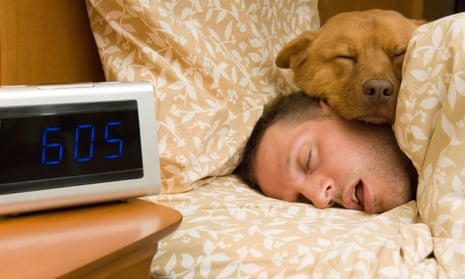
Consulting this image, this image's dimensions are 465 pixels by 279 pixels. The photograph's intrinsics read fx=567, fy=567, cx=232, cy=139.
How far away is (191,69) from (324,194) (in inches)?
15.9

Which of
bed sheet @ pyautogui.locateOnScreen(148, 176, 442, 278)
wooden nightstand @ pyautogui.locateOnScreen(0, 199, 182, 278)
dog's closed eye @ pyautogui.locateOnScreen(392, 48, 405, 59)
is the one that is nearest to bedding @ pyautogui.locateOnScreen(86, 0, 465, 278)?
bed sheet @ pyautogui.locateOnScreen(148, 176, 442, 278)

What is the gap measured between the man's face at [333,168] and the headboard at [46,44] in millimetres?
461

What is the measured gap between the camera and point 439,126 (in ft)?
3.45

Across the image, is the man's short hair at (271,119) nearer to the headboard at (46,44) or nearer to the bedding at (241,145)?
the bedding at (241,145)

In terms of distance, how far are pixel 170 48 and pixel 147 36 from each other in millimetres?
56

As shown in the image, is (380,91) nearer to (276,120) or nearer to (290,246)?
(276,120)

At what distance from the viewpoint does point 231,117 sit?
1.34m

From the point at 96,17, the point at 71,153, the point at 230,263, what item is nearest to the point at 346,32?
the point at 96,17

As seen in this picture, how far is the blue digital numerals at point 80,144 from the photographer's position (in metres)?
→ 0.69

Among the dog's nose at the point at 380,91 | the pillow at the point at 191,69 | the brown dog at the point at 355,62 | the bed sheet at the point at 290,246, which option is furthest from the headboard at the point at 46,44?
the dog's nose at the point at 380,91

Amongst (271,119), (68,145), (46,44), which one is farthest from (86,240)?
(271,119)

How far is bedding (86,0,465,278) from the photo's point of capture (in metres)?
0.93

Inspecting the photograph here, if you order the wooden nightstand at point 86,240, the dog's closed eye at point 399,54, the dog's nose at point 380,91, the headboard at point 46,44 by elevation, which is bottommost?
the wooden nightstand at point 86,240

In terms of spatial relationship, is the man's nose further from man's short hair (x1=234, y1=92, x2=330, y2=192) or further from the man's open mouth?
man's short hair (x1=234, y1=92, x2=330, y2=192)
